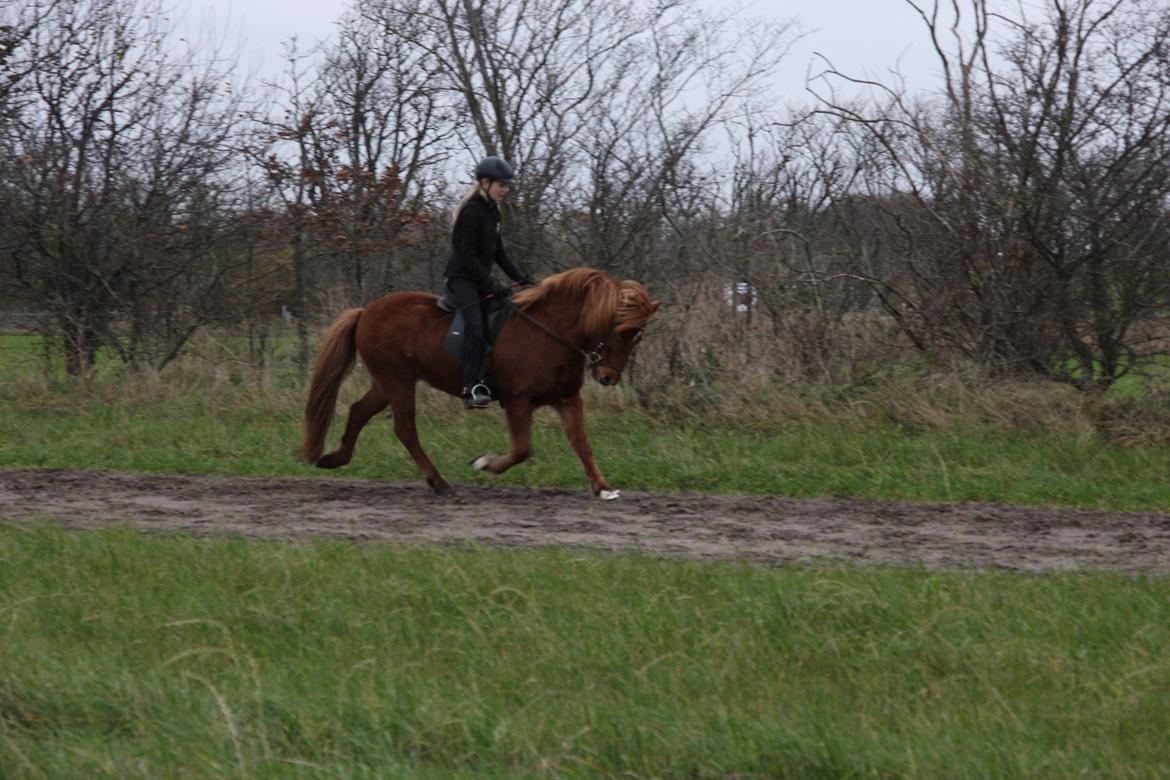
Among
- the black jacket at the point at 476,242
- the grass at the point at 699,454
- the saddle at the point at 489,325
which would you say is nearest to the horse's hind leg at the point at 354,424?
the grass at the point at 699,454

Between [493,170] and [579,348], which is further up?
[493,170]

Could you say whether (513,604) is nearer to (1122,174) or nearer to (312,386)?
(312,386)

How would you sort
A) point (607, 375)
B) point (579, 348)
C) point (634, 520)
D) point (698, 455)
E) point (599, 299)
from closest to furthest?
point (634, 520)
point (607, 375)
point (599, 299)
point (579, 348)
point (698, 455)

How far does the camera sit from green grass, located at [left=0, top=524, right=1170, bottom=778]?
164 inches

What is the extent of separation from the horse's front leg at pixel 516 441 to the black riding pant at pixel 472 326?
1.28 feet

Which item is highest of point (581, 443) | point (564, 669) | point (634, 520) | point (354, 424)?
point (354, 424)

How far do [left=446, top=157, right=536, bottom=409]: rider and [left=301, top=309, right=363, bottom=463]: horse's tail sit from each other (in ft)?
4.05

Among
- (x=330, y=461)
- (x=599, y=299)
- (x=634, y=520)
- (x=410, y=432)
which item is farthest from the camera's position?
(x=330, y=461)

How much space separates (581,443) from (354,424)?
7.10 ft

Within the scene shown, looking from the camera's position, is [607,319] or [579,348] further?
[579,348]

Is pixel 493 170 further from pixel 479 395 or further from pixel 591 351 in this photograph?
pixel 479 395

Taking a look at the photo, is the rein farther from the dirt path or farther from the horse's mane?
the dirt path

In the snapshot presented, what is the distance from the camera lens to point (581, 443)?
9406 millimetres

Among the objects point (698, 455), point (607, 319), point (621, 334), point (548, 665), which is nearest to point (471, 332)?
point (607, 319)
